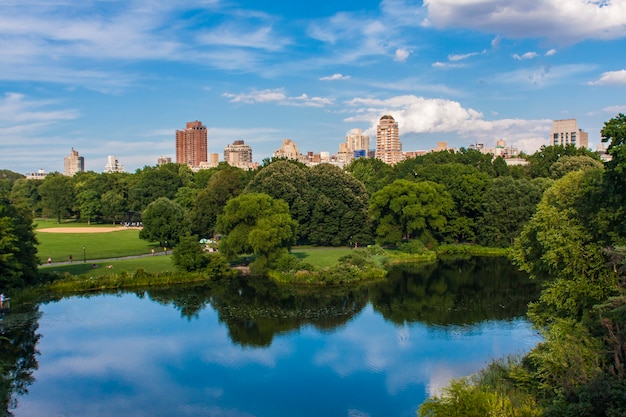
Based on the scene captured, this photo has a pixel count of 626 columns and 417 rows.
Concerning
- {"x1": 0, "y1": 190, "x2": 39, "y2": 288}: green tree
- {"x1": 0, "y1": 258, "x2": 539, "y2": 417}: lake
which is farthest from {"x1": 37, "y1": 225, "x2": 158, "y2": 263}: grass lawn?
{"x1": 0, "y1": 258, "x2": 539, "y2": 417}: lake

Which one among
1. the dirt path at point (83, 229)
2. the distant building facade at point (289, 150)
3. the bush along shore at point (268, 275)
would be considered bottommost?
the bush along shore at point (268, 275)

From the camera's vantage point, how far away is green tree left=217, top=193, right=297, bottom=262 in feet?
115

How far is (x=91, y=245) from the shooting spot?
45.9 metres

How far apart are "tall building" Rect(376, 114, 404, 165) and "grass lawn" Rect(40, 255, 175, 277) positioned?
129428mm

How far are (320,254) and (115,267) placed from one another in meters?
14.8

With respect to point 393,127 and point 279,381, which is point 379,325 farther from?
point 393,127

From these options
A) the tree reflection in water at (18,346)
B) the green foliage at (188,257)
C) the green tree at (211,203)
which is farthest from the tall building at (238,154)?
the tree reflection in water at (18,346)

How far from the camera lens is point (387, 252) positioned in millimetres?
43781

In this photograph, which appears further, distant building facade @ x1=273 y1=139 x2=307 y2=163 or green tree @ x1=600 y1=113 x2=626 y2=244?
distant building facade @ x1=273 y1=139 x2=307 y2=163

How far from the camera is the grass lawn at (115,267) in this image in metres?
34.5

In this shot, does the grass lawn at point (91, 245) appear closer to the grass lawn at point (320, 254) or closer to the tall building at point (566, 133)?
the grass lawn at point (320, 254)

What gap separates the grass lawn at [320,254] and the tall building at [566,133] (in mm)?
105055

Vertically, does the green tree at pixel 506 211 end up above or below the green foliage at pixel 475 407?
above

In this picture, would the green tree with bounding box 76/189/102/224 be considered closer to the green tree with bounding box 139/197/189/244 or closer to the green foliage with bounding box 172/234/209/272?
the green tree with bounding box 139/197/189/244
